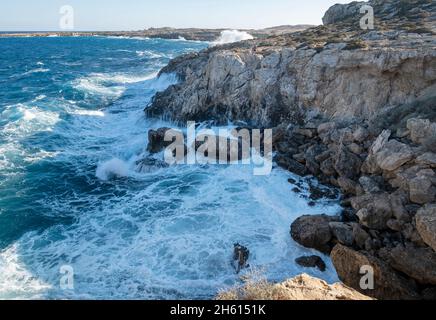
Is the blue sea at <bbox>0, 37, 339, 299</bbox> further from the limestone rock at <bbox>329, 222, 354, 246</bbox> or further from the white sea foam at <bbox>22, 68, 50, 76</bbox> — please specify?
the white sea foam at <bbox>22, 68, 50, 76</bbox>

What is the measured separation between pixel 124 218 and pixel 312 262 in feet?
25.7

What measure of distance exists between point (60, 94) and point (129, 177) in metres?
21.7

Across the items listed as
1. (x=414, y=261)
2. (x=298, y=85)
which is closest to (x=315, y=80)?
(x=298, y=85)

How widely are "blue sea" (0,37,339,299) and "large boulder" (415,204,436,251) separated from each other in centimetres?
280

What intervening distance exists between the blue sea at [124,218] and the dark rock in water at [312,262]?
217 mm

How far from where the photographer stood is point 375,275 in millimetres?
10156

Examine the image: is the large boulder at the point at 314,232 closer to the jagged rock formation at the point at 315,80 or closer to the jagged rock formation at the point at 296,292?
the jagged rock formation at the point at 296,292

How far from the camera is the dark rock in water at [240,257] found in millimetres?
12069

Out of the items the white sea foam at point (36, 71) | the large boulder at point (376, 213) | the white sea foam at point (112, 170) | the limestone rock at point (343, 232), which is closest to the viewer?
the limestone rock at point (343, 232)

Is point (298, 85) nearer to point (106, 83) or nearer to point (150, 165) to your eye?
point (150, 165)

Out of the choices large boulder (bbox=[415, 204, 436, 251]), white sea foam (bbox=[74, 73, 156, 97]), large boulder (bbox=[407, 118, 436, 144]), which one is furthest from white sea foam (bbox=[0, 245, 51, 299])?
white sea foam (bbox=[74, 73, 156, 97])

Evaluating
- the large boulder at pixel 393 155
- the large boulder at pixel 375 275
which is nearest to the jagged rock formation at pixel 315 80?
the large boulder at pixel 393 155

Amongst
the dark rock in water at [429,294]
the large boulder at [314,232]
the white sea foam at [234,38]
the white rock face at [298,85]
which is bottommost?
the dark rock in water at [429,294]

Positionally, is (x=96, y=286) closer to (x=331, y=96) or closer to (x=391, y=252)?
(x=391, y=252)
